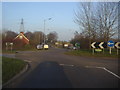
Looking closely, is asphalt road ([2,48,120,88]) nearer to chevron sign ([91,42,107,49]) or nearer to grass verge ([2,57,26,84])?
grass verge ([2,57,26,84])

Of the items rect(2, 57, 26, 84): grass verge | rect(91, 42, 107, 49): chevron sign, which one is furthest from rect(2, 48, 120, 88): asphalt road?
rect(91, 42, 107, 49): chevron sign

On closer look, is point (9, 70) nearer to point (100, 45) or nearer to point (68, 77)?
point (68, 77)

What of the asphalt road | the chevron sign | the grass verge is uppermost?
the chevron sign

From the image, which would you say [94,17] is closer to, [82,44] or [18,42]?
[82,44]

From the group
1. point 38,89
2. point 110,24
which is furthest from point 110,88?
point 110,24

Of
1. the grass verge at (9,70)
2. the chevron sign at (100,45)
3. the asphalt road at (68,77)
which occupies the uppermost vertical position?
the chevron sign at (100,45)

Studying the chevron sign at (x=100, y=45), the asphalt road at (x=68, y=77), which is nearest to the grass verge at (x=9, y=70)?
the asphalt road at (x=68, y=77)

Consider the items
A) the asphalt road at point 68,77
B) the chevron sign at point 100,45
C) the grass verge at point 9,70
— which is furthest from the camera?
the chevron sign at point 100,45

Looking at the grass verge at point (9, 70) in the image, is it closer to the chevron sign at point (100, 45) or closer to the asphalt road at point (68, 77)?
the asphalt road at point (68, 77)

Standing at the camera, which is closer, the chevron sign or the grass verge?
the grass verge

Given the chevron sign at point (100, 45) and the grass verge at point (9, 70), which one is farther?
the chevron sign at point (100, 45)

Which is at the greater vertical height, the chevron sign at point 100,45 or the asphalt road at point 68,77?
the chevron sign at point 100,45

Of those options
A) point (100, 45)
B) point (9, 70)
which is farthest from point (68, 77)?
point (100, 45)

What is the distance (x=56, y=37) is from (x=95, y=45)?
354 ft
